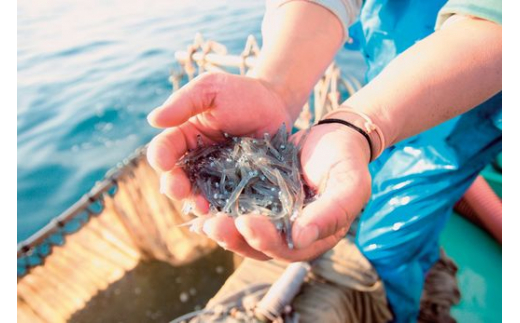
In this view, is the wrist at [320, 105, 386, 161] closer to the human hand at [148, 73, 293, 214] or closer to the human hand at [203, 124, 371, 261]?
the human hand at [203, 124, 371, 261]

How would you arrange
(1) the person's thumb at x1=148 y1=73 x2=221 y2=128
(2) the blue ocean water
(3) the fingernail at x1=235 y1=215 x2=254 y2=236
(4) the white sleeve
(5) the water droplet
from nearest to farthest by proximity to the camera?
1. (3) the fingernail at x1=235 y1=215 x2=254 y2=236
2. (1) the person's thumb at x1=148 y1=73 x2=221 y2=128
3. (4) the white sleeve
4. (5) the water droplet
5. (2) the blue ocean water

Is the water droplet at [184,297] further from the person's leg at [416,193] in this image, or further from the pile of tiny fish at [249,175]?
the pile of tiny fish at [249,175]

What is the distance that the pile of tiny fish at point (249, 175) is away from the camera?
1803mm

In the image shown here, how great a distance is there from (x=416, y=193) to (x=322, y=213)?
1521 millimetres

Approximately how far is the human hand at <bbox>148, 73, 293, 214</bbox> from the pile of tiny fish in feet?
0.26

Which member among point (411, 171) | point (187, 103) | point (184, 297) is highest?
point (187, 103)

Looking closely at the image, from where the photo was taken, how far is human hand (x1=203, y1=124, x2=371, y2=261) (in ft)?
4.47

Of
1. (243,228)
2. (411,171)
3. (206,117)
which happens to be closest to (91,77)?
(206,117)

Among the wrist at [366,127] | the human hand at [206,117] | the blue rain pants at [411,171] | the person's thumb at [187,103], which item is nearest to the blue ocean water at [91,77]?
the human hand at [206,117]

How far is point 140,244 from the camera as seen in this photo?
4.50 m

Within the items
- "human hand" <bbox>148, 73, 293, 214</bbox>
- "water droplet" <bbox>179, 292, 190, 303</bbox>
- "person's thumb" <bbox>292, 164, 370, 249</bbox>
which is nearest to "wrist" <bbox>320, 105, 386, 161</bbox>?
"person's thumb" <bbox>292, 164, 370, 249</bbox>

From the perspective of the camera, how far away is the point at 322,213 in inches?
55.3

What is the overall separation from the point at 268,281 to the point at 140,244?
2070 mm

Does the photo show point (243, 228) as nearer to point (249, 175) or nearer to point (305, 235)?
point (305, 235)
